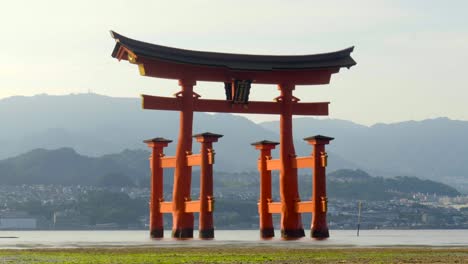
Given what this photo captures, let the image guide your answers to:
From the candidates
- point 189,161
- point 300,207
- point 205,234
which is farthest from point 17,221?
point 205,234

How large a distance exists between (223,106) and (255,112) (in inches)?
79.4

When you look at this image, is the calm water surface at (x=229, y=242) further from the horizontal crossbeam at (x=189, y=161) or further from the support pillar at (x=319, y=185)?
the horizontal crossbeam at (x=189, y=161)

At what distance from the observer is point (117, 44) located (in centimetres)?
5688

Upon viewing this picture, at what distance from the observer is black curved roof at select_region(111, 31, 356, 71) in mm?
56031

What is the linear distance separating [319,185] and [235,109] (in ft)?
21.7

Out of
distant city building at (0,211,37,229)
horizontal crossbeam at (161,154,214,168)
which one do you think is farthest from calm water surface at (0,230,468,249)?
distant city building at (0,211,37,229)

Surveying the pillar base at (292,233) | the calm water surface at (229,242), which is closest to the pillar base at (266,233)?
the calm water surface at (229,242)

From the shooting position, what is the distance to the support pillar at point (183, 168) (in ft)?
189

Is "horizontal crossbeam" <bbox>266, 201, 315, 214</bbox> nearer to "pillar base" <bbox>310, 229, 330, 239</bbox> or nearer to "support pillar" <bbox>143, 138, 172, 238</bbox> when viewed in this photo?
"pillar base" <bbox>310, 229, 330, 239</bbox>

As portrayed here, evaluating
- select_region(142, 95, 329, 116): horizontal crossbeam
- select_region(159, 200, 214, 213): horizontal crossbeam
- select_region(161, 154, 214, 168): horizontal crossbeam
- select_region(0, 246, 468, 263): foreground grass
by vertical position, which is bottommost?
select_region(0, 246, 468, 263): foreground grass

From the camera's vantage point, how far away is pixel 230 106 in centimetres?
6003

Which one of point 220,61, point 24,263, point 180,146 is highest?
point 220,61

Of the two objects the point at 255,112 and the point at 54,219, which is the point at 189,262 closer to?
the point at 255,112

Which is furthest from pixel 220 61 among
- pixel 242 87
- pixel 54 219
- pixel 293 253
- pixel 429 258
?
pixel 54 219
